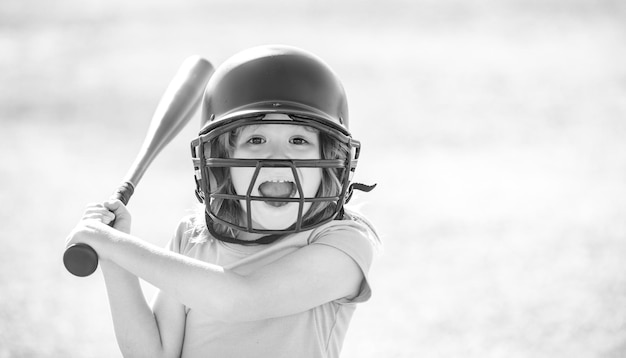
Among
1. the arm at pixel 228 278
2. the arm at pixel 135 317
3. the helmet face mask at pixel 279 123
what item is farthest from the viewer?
the arm at pixel 135 317

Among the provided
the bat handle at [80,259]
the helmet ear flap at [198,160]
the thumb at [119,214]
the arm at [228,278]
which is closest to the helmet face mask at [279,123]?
the helmet ear flap at [198,160]

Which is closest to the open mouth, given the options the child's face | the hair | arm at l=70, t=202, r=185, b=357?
the child's face

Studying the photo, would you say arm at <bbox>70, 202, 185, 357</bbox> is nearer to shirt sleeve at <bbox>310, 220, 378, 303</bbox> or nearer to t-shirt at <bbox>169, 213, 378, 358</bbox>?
t-shirt at <bbox>169, 213, 378, 358</bbox>

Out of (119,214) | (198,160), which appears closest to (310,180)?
(198,160)

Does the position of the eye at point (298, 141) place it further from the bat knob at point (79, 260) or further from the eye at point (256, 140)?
the bat knob at point (79, 260)

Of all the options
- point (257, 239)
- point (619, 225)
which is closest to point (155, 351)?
point (257, 239)

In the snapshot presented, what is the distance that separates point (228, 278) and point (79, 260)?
0.42 m

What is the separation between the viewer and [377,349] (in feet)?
14.9

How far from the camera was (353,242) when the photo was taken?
253 centimetres

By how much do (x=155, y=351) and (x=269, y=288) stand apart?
1.65 ft

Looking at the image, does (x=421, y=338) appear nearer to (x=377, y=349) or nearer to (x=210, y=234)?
(x=377, y=349)

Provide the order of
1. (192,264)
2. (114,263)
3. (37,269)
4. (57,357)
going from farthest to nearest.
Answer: (37,269) → (57,357) → (114,263) → (192,264)

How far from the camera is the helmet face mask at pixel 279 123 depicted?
2477 mm

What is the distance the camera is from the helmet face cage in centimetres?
238
